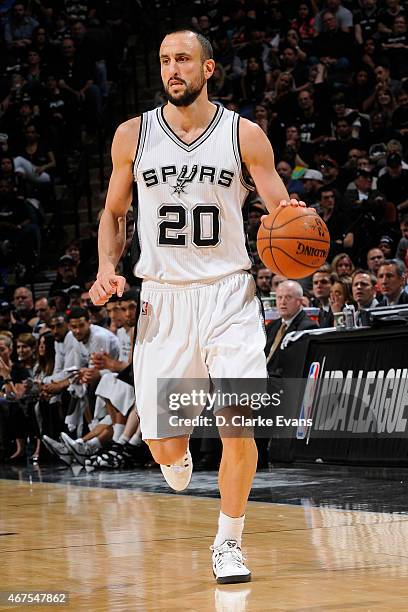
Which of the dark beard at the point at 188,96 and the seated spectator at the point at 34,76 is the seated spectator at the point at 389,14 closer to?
the seated spectator at the point at 34,76

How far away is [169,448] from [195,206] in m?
1.05

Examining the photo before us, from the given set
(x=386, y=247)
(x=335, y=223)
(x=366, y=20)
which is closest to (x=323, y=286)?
(x=386, y=247)

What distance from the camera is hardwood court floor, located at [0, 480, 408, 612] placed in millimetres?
3998

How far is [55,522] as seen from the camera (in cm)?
660

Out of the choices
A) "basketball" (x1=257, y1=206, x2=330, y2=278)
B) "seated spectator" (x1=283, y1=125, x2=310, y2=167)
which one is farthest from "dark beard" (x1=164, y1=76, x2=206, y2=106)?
"seated spectator" (x1=283, y1=125, x2=310, y2=167)

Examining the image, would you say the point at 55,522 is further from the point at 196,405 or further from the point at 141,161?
the point at 141,161

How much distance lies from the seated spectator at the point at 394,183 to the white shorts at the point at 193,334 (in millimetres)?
8108

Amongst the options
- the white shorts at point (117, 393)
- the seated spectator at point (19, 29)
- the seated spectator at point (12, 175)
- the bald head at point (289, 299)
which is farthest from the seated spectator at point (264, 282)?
the seated spectator at point (19, 29)

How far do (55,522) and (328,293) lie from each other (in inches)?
180

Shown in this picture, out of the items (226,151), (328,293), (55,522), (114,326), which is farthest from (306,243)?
(114,326)

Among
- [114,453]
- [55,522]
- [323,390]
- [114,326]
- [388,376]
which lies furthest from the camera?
[114,326]

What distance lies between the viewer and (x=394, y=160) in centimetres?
1237

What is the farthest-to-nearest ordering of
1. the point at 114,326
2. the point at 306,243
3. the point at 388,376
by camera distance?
the point at 114,326 < the point at 388,376 < the point at 306,243

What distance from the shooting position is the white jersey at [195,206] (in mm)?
4629
